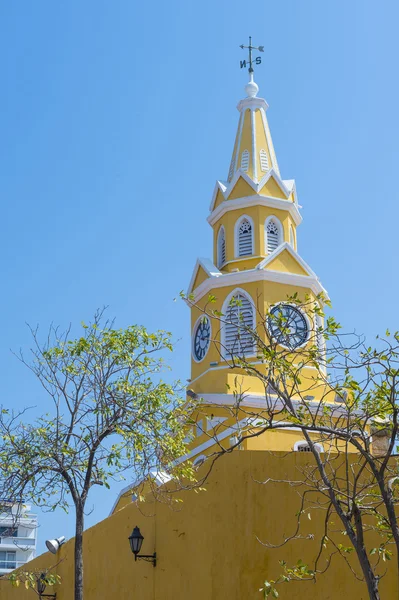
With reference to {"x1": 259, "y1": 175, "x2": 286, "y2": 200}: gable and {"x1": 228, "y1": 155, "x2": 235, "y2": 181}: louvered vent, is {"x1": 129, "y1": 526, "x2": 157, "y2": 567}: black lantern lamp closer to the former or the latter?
{"x1": 259, "y1": 175, "x2": 286, "y2": 200}: gable

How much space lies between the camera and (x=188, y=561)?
37.8 feet

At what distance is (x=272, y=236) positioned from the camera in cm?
2622

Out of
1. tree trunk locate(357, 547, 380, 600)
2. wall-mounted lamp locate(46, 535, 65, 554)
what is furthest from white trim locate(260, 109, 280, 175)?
A: tree trunk locate(357, 547, 380, 600)

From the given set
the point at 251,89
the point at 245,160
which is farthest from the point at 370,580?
the point at 251,89

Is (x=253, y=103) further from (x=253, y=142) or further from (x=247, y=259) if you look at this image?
(x=247, y=259)

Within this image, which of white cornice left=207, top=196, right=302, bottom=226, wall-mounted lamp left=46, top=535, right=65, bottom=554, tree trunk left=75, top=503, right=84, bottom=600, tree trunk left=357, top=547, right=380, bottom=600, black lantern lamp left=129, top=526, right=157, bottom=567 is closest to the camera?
tree trunk left=357, top=547, right=380, bottom=600

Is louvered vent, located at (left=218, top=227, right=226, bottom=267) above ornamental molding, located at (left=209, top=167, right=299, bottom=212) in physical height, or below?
below

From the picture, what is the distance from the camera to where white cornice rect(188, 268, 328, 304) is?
24.2 meters

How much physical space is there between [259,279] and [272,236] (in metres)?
2.53

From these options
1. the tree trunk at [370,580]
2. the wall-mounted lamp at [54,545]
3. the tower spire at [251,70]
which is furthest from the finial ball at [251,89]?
the tree trunk at [370,580]

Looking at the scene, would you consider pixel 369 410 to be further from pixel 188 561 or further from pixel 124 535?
pixel 124 535

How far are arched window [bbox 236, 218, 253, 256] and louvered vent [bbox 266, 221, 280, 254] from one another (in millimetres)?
564

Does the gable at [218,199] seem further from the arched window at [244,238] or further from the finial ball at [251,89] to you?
the finial ball at [251,89]

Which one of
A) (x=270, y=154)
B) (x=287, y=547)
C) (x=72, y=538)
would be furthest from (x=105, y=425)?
(x=270, y=154)
